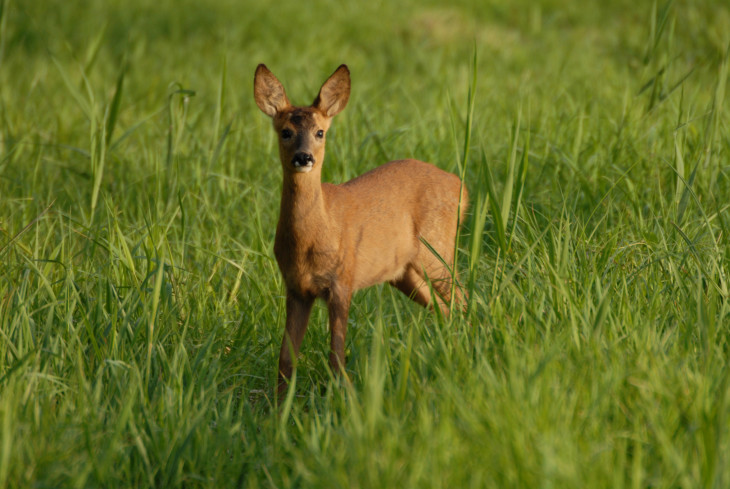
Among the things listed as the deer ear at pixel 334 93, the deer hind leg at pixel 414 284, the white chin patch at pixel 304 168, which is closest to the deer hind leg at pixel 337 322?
the white chin patch at pixel 304 168

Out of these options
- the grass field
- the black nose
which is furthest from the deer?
the grass field

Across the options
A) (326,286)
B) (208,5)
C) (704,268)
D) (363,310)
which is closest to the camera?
(704,268)

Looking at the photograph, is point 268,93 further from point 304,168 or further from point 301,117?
point 304,168

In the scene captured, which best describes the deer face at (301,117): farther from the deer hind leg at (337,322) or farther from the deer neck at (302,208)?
the deer hind leg at (337,322)

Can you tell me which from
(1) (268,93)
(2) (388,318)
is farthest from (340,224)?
(1) (268,93)

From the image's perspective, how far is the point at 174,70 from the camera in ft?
28.6

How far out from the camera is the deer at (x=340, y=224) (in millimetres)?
3605

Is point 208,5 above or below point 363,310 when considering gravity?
above

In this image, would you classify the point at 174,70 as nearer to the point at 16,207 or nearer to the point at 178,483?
the point at 16,207

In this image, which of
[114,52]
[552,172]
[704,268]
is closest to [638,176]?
[552,172]

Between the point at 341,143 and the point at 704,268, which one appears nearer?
the point at 704,268

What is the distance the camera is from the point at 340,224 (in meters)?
3.79

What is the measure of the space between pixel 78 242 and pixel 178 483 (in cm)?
248

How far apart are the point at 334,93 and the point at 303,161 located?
588mm
